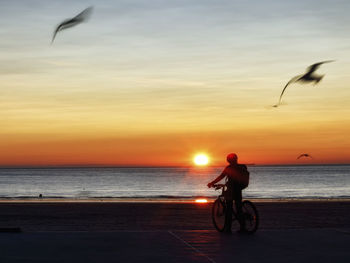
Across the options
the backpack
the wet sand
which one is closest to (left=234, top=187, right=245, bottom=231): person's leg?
the backpack

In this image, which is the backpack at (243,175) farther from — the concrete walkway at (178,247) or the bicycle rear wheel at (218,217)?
the concrete walkway at (178,247)

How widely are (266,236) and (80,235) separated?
3.72 meters

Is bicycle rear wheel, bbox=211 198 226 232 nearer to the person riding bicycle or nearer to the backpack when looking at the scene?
the person riding bicycle

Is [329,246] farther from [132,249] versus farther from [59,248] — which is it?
[59,248]

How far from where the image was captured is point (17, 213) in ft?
87.5

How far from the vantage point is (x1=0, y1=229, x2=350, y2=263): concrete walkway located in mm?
9859

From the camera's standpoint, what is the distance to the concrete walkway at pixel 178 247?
32.3 ft

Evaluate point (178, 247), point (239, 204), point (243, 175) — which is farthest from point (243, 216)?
point (178, 247)

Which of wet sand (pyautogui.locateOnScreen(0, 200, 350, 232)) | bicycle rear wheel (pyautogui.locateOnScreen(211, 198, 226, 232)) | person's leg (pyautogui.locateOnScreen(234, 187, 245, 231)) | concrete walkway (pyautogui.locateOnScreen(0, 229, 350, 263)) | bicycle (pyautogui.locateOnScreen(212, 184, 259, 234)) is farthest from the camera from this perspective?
wet sand (pyautogui.locateOnScreen(0, 200, 350, 232))

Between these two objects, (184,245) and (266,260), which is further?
(184,245)

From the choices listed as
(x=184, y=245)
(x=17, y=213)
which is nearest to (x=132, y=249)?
(x=184, y=245)

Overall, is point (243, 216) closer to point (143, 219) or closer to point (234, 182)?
point (234, 182)

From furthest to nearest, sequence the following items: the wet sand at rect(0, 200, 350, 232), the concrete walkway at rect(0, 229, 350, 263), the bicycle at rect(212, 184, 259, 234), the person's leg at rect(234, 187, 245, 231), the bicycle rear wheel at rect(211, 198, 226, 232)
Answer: the wet sand at rect(0, 200, 350, 232) < the bicycle rear wheel at rect(211, 198, 226, 232) < the person's leg at rect(234, 187, 245, 231) < the bicycle at rect(212, 184, 259, 234) < the concrete walkway at rect(0, 229, 350, 263)

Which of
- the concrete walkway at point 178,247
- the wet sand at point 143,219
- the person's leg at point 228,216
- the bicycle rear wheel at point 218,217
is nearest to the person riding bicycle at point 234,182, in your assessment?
the person's leg at point 228,216
